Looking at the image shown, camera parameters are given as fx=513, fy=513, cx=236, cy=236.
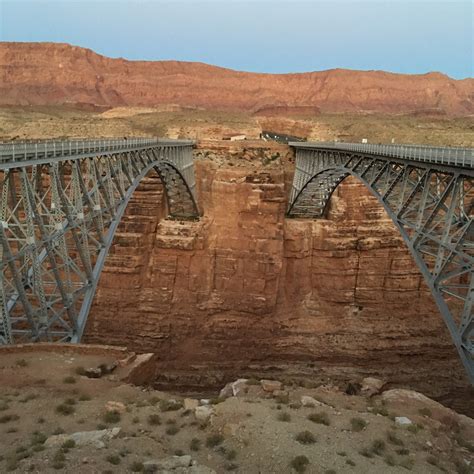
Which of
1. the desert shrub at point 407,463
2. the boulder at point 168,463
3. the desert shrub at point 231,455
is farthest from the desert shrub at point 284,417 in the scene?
the boulder at point 168,463

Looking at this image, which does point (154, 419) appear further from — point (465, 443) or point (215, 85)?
point (215, 85)

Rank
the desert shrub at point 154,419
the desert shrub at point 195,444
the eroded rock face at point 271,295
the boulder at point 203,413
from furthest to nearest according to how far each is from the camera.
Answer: the eroded rock face at point 271,295, the boulder at point 203,413, the desert shrub at point 154,419, the desert shrub at point 195,444

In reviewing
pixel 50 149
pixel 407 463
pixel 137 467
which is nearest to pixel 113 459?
pixel 137 467

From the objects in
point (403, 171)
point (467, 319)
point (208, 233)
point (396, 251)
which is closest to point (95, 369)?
point (467, 319)

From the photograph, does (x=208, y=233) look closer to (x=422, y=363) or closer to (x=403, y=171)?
(x=422, y=363)

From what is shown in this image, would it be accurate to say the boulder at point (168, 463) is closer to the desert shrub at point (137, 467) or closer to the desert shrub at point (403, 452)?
the desert shrub at point (137, 467)
